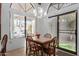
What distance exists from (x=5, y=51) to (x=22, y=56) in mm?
308

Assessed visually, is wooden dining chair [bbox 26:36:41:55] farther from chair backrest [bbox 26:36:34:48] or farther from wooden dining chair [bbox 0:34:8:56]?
wooden dining chair [bbox 0:34:8:56]

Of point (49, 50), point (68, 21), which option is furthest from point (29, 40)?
point (68, 21)

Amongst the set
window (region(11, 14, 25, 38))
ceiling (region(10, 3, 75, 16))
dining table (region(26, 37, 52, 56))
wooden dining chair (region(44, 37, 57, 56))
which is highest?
ceiling (region(10, 3, 75, 16))

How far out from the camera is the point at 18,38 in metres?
1.95

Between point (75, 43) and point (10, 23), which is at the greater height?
point (10, 23)

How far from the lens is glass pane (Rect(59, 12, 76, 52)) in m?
1.84

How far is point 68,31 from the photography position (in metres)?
1.88

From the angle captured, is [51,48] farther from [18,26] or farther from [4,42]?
[4,42]

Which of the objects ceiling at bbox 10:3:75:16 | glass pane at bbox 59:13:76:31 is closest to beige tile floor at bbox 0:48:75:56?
glass pane at bbox 59:13:76:31

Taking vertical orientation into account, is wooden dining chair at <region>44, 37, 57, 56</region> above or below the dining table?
below

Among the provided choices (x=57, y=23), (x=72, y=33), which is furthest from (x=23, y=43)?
(x=72, y=33)

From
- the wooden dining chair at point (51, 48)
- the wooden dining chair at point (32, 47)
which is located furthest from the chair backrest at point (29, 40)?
the wooden dining chair at point (51, 48)

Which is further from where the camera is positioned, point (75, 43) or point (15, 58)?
point (15, 58)

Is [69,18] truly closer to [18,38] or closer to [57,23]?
[57,23]
